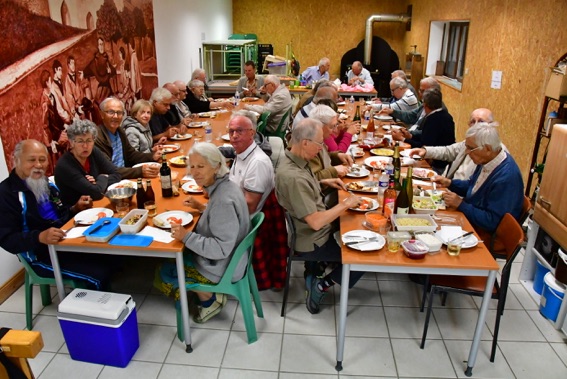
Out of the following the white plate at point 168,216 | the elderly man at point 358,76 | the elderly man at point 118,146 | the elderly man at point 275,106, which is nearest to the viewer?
the white plate at point 168,216

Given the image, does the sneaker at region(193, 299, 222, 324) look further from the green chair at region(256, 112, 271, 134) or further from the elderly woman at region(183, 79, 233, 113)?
the elderly woman at region(183, 79, 233, 113)

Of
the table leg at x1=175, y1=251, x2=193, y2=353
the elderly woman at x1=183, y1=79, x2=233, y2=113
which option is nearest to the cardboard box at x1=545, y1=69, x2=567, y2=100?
the table leg at x1=175, y1=251, x2=193, y2=353

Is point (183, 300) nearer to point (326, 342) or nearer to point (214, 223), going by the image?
point (214, 223)

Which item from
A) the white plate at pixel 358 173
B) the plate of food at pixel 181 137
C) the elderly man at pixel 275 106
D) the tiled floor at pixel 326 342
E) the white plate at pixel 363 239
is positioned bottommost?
the tiled floor at pixel 326 342

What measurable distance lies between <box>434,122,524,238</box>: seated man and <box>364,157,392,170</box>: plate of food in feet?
2.81

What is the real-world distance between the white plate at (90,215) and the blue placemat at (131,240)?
11.6 inches

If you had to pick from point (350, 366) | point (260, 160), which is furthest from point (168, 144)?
point (350, 366)

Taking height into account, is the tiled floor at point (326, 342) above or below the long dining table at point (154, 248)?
below

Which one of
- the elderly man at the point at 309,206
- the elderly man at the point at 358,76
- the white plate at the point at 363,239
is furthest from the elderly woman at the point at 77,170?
the elderly man at the point at 358,76

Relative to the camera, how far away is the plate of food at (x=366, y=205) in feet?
8.98

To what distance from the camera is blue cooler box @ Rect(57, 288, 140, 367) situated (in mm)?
2338

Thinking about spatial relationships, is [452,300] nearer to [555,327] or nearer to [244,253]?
[555,327]

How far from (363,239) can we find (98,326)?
155 centimetres

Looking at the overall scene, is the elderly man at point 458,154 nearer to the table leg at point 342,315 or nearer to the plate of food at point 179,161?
the table leg at point 342,315
